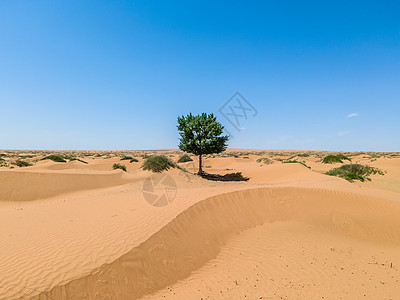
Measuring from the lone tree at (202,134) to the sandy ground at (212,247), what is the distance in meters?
10.1

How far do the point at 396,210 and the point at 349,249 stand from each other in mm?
4844

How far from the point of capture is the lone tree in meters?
19.8

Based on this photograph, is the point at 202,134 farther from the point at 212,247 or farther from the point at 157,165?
the point at 212,247

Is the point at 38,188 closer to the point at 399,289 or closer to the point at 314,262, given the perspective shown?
the point at 314,262

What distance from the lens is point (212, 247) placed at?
6.29 metres

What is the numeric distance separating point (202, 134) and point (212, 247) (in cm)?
1434

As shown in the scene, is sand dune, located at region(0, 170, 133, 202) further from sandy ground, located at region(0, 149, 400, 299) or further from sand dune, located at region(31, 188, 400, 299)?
sand dune, located at region(31, 188, 400, 299)

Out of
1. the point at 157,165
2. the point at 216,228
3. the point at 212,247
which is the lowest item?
the point at 212,247

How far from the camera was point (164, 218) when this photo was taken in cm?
670

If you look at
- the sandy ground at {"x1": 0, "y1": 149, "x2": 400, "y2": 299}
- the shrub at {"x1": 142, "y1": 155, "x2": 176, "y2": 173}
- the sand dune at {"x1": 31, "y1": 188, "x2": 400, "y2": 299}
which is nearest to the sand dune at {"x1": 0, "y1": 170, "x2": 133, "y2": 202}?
the shrub at {"x1": 142, "y1": 155, "x2": 176, "y2": 173}

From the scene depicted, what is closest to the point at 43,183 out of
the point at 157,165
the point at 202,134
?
the point at 157,165

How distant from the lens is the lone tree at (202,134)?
19.8 meters

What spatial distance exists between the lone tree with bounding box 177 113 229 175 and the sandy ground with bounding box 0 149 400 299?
10139 millimetres

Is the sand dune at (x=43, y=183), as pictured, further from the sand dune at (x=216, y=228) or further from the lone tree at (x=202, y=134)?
the sand dune at (x=216, y=228)
